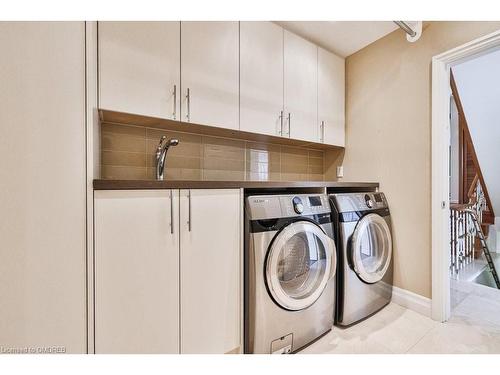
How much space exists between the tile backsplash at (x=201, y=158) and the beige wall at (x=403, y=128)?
611 mm

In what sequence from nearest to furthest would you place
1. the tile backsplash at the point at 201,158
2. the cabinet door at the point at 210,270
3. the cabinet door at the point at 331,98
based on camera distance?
1. the cabinet door at the point at 210,270
2. the tile backsplash at the point at 201,158
3. the cabinet door at the point at 331,98

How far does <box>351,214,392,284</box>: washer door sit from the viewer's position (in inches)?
64.7

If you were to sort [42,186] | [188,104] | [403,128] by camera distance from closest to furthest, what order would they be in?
[42,186] < [188,104] < [403,128]

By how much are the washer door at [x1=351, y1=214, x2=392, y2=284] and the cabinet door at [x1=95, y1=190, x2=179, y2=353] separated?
1.22 metres

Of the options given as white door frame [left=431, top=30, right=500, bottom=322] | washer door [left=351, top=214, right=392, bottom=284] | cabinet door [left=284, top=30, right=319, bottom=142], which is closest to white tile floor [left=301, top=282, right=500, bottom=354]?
white door frame [left=431, top=30, right=500, bottom=322]

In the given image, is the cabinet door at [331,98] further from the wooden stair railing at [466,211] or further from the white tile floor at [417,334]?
the white tile floor at [417,334]

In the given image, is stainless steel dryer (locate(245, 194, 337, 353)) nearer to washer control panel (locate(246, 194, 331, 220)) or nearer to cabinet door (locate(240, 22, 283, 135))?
washer control panel (locate(246, 194, 331, 220))

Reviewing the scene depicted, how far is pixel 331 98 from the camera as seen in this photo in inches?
88.7

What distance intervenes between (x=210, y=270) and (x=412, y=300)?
5.53 feet
